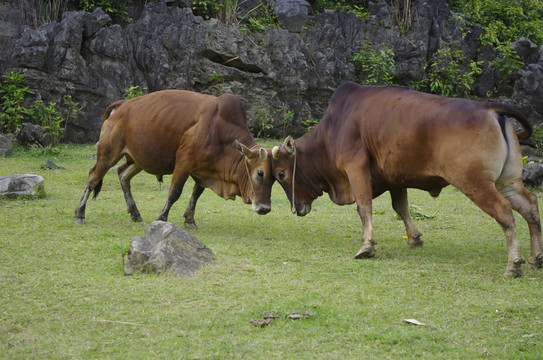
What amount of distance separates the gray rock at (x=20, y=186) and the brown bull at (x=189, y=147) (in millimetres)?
1476

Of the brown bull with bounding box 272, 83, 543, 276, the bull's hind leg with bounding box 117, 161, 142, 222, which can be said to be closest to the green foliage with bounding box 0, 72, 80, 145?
the bull's hind leg with bounding box 117, 161, 142, 222

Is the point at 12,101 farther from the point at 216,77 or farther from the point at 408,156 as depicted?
the point at 408,156

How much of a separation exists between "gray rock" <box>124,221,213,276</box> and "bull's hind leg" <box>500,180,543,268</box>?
3170mm

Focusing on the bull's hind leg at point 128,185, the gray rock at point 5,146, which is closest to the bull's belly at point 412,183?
the bull's hind leg at point 128,185

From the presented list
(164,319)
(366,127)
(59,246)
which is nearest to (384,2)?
(366,127)

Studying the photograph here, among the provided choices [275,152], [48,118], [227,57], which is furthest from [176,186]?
[227,57]

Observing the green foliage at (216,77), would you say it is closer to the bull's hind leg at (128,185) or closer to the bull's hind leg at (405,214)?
the bull's hind leg at (128,185)

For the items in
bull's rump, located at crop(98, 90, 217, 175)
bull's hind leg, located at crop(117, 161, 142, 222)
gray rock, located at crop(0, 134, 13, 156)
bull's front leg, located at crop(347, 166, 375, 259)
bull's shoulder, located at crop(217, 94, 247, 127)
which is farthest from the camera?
gray rock, located at crop(0, 134, 13, 156)

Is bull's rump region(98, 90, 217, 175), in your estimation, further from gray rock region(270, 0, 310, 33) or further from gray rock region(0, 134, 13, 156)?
gray rock region(270, 0, 310, 33)

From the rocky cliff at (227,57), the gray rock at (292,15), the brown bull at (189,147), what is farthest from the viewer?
the gray rock at (292,15)

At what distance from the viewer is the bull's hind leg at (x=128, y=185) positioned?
9055mm

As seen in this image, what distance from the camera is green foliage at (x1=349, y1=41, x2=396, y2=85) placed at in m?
17.2

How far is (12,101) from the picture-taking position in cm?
1459

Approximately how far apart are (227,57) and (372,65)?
391cm
